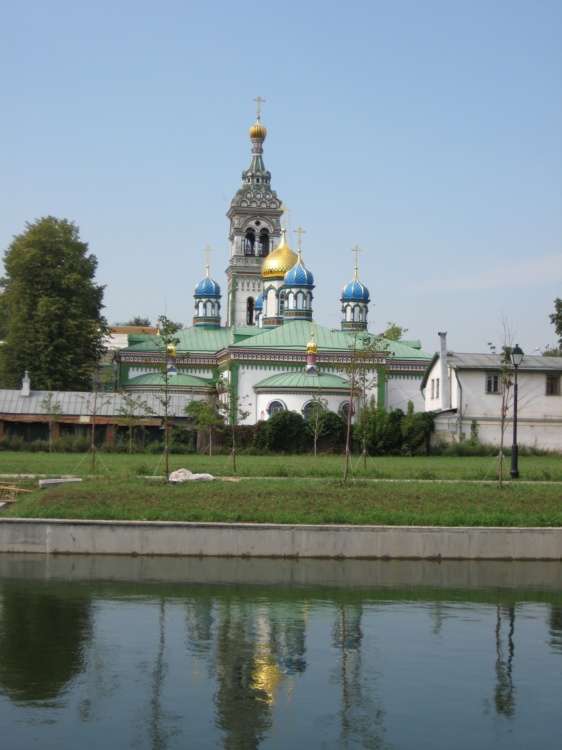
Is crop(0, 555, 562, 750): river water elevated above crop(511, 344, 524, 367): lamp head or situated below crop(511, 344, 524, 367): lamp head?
below

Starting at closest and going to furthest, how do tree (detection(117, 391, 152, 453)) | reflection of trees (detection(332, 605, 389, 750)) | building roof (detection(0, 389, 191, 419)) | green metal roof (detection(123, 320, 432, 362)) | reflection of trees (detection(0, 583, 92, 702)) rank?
reflection of trees (detection(332, 605, 389, 750))
reflection of trees (detection(0, 583, 92, 702))
tree (detection(117, 391, 152, 453))
building roof (detection(0, 389, 191, 419))
green metal roof (detection(123, 320, 432, 362))

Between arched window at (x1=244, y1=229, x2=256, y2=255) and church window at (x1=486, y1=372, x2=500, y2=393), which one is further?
arched window at (x1=244, y1=229, x2=256, y2=255)

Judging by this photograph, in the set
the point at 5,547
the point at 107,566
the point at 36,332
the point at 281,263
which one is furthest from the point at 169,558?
the point at 281,263

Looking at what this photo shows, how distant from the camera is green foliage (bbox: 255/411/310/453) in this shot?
49.8 metres

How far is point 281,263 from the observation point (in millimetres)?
76312

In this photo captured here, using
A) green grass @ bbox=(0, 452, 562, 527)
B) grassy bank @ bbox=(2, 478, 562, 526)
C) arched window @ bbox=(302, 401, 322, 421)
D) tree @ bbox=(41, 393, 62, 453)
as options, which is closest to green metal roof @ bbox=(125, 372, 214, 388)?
arched window @ bbox=(302, 401, 322, 421)

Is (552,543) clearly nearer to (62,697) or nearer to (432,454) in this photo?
(62,697)

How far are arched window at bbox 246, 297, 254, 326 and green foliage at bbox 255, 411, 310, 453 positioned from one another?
33917mm

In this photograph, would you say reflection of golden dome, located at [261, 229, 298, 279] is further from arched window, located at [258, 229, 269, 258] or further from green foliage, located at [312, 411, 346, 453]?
green foliage, located at [312, 411, 346, 453]

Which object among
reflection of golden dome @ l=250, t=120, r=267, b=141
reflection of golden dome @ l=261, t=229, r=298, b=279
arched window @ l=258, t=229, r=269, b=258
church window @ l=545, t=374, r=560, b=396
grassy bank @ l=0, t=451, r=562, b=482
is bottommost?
grassy bank @ l=0, t=451, r=562, b=482

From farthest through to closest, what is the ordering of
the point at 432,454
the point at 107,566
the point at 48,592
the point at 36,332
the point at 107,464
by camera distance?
the point at 36,332 < the point at 432,454 < the point at 107,464 < the point at 107,566 < the point at 48,592

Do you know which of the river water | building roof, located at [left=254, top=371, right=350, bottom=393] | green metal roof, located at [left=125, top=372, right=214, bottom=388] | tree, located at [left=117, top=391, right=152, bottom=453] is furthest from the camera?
green metal roof, located at [left=125, top=372, right=214, bottom=388]

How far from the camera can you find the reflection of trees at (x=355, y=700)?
12586 mm

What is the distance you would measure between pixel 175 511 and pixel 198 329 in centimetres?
4740
